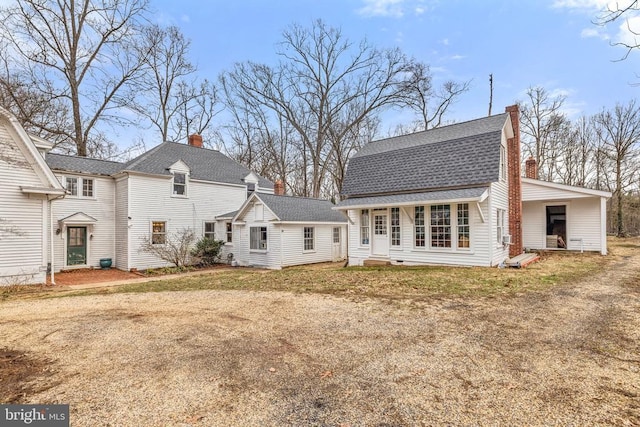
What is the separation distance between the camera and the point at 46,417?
2934 mm

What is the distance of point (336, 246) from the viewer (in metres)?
19.6

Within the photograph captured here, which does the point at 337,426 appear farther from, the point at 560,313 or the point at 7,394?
the point at 560,313

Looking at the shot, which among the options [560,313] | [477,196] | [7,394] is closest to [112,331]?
[7,394]

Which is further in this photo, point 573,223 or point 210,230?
point 210,230

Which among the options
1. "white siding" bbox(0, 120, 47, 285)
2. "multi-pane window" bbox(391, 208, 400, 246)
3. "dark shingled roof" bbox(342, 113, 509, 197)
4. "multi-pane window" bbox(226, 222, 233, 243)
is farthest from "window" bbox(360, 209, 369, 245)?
"white siding" bbox(0, 120, 47, 285)

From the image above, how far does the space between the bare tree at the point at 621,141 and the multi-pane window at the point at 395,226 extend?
84.7 ft

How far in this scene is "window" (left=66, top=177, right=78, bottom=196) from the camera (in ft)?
51.5

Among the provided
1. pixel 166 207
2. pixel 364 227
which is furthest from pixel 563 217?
pixel 166 207

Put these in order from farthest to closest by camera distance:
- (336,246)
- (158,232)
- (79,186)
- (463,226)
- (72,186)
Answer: (336,246) < (158,232) < (79,186) < (72,186) < (463,226)

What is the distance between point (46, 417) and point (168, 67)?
28779 millimetres

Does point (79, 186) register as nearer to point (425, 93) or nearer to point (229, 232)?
point (229, 232)

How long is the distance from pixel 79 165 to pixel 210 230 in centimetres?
754

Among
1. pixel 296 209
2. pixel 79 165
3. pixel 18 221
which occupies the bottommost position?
pixel 18 221

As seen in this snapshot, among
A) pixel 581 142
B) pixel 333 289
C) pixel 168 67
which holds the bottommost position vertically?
pixel 333 289
